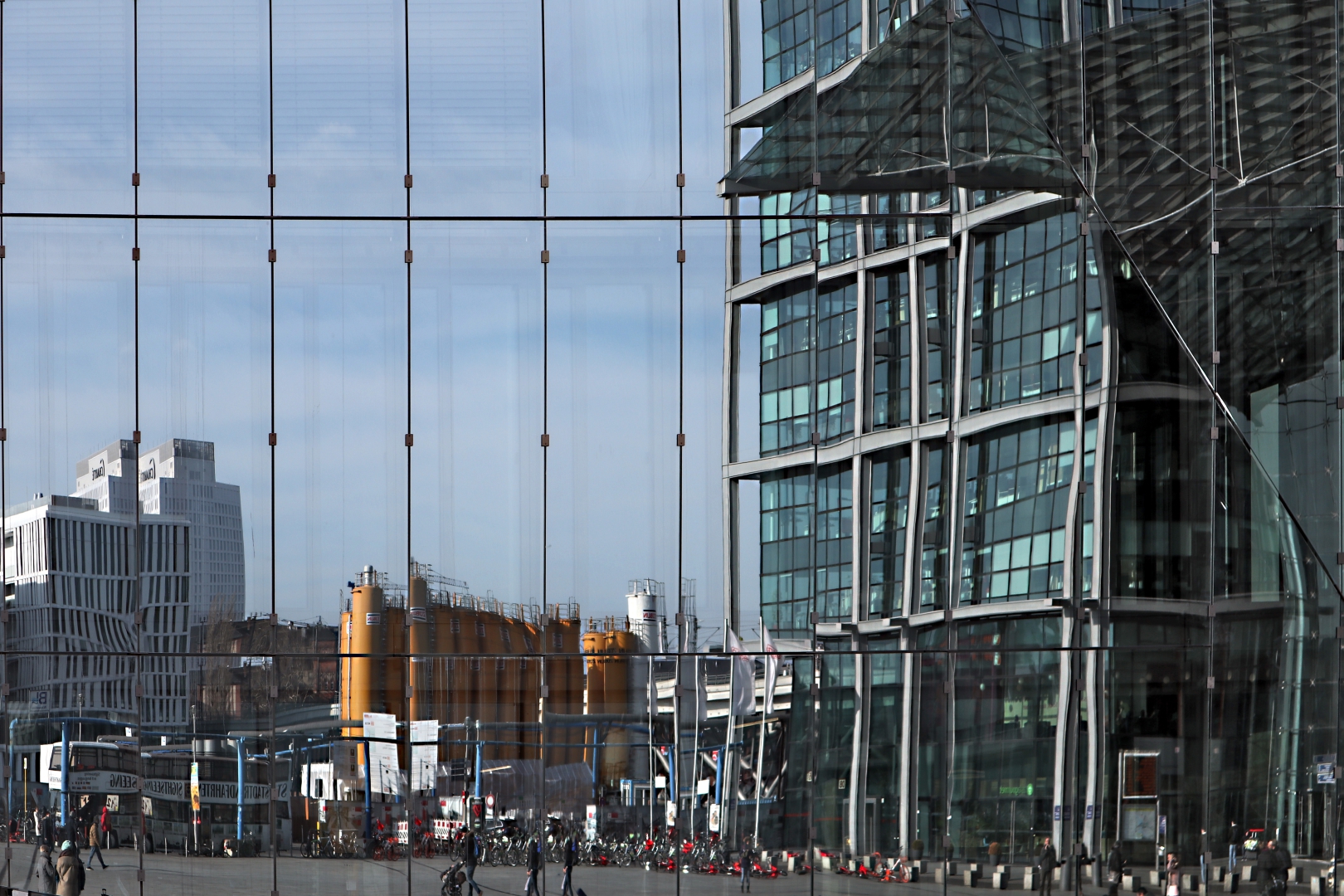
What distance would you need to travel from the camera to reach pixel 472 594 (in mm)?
15172

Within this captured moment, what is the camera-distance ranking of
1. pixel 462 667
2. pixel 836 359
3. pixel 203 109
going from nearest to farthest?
pixel 462 667 → pixel 203 109 → pixel 836 359

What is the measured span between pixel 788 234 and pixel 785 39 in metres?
2.06

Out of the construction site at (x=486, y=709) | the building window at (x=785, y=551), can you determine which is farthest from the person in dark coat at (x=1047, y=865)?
the construction site at (x=486, y=709)

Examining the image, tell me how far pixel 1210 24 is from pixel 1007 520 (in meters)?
5.66

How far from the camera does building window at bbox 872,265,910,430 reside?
1545 cm

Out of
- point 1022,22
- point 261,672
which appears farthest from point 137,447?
point 1022,22

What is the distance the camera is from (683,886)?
1502cm

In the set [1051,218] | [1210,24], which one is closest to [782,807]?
[1051,218]

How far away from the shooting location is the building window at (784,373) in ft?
50.1

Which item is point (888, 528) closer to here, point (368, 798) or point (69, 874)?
point (368, 798)

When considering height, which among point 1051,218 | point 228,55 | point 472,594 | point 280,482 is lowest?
point 472,594

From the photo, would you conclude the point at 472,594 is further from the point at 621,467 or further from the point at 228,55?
the point at 228,55

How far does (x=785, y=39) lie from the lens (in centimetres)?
1541

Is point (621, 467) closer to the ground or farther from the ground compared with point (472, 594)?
farther from the ground
